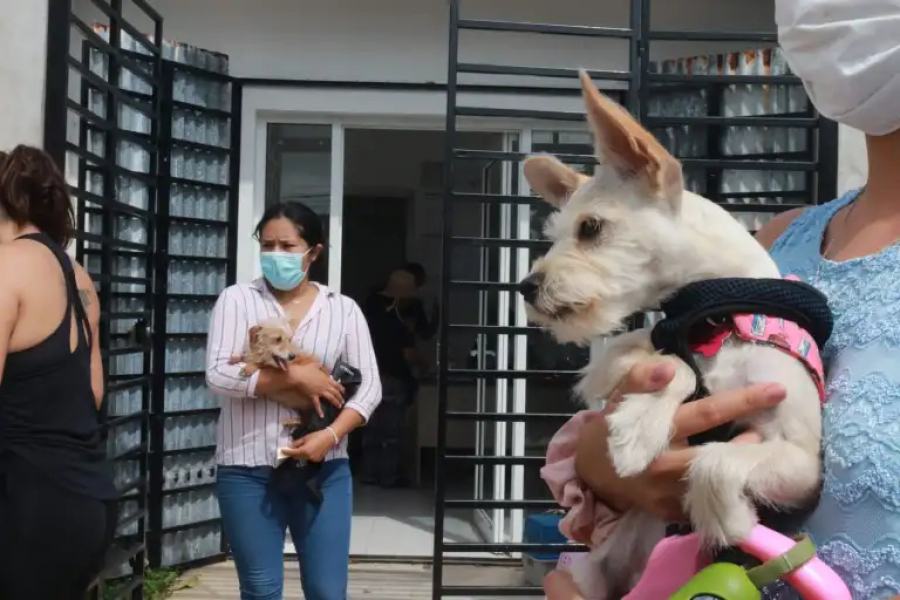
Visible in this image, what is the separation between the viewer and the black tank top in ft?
9.18

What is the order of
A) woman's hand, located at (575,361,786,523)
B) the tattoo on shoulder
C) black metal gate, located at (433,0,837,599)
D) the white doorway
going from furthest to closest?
the white doorway, black metal gate, located at (433,0,837,599), the tattoo on shoulder, woman's hand, located at (575,361,786,523)

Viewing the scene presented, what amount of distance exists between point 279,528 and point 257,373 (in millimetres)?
660

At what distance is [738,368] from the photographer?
1.46 meters

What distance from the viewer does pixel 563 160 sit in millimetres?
4648

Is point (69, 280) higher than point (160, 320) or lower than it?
higher

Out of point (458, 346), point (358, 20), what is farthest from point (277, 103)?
point (458, 346)

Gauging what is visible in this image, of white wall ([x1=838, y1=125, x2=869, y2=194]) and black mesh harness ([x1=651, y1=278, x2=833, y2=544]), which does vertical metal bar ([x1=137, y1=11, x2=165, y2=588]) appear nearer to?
white wall ([x1=838, y1=125, x2=869, y2=194])

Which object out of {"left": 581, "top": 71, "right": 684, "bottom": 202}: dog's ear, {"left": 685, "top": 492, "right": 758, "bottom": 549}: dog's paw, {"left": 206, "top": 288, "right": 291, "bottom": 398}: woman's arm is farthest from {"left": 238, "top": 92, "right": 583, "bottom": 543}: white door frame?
{"left": 685, "top": 492, "right": 758, "bottom": 549}: dog's paw

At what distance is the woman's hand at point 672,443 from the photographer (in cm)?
137

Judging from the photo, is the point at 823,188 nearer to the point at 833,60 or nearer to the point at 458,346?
the point at 458,346

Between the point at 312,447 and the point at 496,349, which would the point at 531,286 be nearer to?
the point at 312,447

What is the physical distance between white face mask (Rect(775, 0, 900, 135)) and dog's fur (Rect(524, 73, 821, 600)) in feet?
0.94

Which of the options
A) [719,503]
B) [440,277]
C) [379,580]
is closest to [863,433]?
[719,503]

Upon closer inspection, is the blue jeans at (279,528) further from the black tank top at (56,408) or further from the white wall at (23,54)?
the white wall at (23,54)
